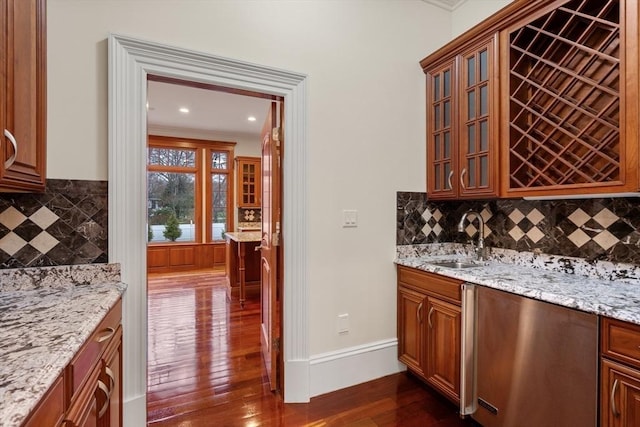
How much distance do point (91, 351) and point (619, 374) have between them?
6.54 ft

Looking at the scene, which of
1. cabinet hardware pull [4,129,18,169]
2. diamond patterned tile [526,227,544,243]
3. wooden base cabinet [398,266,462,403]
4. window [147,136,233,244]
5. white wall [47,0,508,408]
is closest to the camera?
cabinet hardware pull [4,129,18,169]

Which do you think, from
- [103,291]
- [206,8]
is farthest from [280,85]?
[103,291]

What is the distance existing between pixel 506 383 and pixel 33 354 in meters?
2.01

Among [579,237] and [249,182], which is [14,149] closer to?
[579,237]

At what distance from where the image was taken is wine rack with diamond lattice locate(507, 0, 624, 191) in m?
1.54

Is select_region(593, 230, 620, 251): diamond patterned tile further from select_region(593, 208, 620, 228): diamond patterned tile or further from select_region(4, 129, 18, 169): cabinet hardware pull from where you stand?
select_region(4, 129, 18, 169): cabinet hardware pull

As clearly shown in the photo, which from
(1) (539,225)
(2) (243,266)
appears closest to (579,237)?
(1) (539,225)

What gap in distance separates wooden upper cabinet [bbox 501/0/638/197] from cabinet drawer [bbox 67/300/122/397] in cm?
226

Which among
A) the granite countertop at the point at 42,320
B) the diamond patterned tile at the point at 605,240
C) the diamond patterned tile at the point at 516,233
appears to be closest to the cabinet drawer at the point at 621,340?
the diamond patterned tile at the point at 605,240

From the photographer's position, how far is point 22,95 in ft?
4.17

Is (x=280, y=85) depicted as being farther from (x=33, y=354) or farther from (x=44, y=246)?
(x=33, y=354)

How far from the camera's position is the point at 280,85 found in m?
2.09

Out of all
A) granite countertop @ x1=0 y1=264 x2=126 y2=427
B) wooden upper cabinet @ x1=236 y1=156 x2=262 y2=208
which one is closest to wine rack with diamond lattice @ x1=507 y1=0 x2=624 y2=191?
granite countertop @ x1=0 y1=264 x2=126 y2=427

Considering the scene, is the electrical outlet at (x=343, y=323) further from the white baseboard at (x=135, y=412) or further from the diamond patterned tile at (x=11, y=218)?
the diamond patterned tile at (x=11, y=218)
